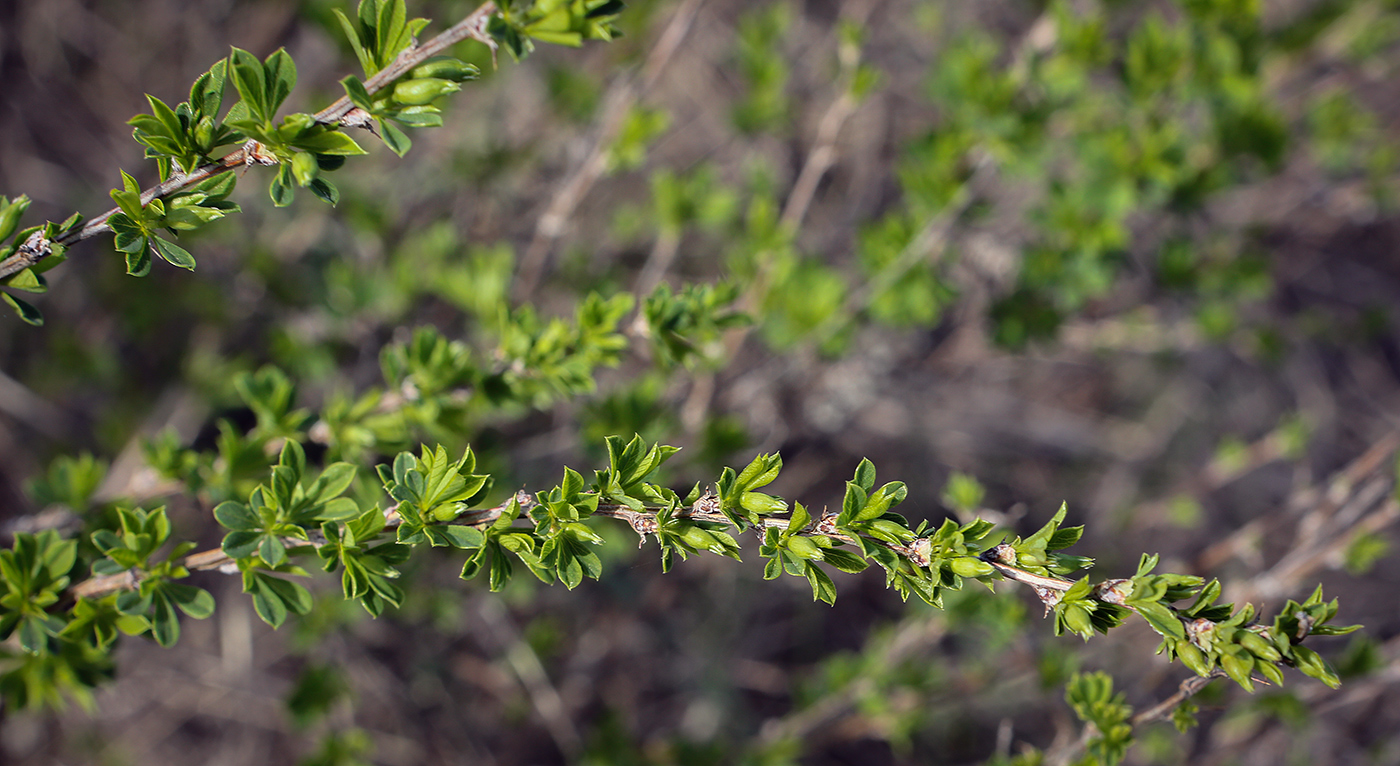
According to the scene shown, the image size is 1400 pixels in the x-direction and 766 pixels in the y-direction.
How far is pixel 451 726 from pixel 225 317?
7.62 feet

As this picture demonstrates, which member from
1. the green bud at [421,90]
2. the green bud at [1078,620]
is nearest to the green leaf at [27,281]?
the green bud at [421,90]

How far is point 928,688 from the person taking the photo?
316 centimetres

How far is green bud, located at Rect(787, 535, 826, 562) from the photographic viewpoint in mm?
1422

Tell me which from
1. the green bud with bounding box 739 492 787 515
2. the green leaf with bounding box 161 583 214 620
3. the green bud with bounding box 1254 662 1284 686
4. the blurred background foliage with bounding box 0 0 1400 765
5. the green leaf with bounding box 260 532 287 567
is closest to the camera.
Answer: the green bud with bounding box 1254 662 1284 686

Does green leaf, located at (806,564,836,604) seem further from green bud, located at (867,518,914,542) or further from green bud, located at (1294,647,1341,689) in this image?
green bud, located at (1294,647,1341,689)

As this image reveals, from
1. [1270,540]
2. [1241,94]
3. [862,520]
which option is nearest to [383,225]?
[862,520]

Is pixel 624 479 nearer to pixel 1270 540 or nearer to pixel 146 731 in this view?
pixel 146 731

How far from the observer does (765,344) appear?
4.40 meters

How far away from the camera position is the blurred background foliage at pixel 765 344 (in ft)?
9.79

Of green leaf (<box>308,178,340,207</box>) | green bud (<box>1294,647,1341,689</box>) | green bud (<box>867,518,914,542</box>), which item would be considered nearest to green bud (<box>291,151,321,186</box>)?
green leaf (<box>308,178,340,207</box>)

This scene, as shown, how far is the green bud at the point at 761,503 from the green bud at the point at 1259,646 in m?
0.79

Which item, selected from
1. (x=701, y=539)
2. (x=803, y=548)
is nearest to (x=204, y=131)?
(x=701, y=539)

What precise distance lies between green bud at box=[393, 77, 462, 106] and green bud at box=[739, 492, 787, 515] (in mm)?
892

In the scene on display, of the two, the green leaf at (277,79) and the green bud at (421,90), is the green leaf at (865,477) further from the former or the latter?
the green leaf at (277,79)
